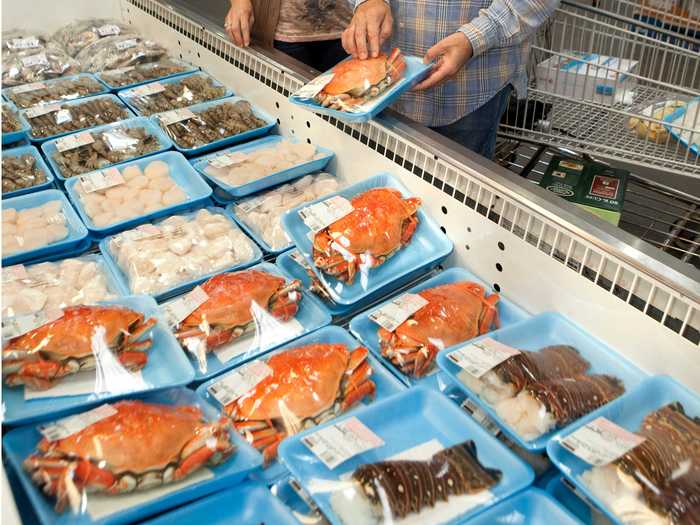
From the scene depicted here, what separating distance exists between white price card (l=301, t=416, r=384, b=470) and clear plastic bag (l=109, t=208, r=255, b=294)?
2.16ft

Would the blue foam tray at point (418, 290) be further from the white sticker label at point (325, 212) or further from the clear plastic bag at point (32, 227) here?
the clear plastic bag at point (32, 227)

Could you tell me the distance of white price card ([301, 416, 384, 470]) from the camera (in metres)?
1.17

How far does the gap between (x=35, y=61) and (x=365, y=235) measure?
1973 mm

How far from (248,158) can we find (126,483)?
4.15 ft

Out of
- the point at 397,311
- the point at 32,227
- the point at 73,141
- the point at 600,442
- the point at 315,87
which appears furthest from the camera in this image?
the point at 73,141

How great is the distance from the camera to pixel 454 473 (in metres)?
1.17

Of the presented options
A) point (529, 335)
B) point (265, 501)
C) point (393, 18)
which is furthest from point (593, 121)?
point (265, 501)

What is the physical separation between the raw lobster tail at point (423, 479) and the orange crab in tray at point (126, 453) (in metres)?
0.29

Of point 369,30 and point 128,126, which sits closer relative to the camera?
point 369,30

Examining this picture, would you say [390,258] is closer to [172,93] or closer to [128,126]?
[128,126]

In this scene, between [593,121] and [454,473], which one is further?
[593,121]

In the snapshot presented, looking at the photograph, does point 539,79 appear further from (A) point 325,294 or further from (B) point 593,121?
(A) point 325,294

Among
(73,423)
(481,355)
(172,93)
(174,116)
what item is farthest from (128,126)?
(481,355)

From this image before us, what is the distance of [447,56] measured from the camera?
1902 mm
